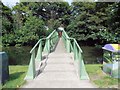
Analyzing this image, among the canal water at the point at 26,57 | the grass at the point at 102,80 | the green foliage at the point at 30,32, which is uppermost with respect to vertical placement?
the green foliage at the point at 30,32

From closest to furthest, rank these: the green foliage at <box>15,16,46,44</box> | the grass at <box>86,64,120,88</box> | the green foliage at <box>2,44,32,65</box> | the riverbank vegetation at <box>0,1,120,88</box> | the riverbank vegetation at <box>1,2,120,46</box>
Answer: the grass at <box>86,64,120,88</box>, the green foliage at <box>2,44,32,65</box>, the riverbank vegetation at <box>0,1,120,88</box>, the riverbank vegetation at <box>1,2,120,46</box>, the green foliage at <box>15,16,46,44</box>

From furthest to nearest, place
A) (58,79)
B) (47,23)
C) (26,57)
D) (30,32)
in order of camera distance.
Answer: (47,23)
(30,32)
(26,57)
(58,79)

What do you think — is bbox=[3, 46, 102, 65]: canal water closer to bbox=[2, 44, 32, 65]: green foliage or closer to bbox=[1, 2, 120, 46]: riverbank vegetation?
bbox=[2, 44, 32, 65]: green foliage

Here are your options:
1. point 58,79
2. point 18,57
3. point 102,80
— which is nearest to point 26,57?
point 18,57

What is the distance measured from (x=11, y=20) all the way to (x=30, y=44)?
3947 mm

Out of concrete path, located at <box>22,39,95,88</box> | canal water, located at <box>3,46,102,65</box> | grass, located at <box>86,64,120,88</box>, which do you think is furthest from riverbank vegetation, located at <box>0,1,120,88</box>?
grass, located at <box>86,64,120,88</box>

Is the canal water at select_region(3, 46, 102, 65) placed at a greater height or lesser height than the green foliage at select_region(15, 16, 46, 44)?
lesser

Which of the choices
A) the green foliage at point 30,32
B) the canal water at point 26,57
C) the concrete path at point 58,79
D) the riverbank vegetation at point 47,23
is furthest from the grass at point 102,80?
the green foliage at point 30,32

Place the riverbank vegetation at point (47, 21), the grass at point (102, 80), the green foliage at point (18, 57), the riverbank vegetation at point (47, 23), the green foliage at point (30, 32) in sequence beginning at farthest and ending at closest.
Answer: the green foliage at point (30, 32) < the riverbank vegetation at point (47, 21) < the riverbank vegetation at point (47, 23) < the green foliage at point (18, 57) < the grass at point (102, 80)

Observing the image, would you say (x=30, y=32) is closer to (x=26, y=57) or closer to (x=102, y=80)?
(x=26, y=57)

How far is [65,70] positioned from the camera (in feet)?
22.6

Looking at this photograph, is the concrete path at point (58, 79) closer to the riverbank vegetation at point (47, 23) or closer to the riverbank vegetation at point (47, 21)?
the riverbank vegetation at point (47, 23)

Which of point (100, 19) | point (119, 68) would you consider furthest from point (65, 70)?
point (100, 19)

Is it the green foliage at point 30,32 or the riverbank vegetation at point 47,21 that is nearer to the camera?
the riverbank vegetation at point 47,21
